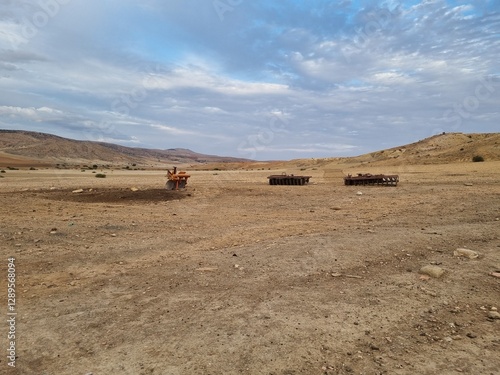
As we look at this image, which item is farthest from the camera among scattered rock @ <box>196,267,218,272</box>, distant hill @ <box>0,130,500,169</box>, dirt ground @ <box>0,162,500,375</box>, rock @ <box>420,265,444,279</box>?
distant hill @ <box>0,130,500,169</box>

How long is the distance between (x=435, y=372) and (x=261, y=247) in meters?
4.41

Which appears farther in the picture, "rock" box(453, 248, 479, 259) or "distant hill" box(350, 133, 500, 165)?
"distant hill" box(350, 133, 500, 165)

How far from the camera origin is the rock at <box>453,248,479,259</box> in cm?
626

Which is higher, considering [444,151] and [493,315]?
[444,151]

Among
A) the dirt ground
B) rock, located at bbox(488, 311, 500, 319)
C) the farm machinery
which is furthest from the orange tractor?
rock, located at bbox(488, 311, 500, 319)

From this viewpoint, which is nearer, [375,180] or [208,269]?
[208,269]

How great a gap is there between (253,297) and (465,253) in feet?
13.3

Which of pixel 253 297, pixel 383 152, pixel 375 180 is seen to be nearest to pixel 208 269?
pixel 253 297

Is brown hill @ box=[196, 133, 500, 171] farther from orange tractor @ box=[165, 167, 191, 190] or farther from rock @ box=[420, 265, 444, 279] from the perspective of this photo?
rock @ box=[420, 265, 444, 279]

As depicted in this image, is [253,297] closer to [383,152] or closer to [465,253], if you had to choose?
[465,253]

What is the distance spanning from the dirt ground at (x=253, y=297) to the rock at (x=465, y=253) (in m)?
0.17

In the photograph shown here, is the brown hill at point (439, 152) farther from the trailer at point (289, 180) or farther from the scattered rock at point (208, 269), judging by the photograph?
the scattered rock at point (208, 269)

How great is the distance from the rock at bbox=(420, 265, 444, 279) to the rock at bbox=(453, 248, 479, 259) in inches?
40.4

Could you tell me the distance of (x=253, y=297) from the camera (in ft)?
16.1
